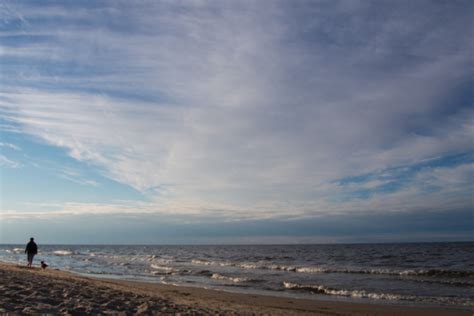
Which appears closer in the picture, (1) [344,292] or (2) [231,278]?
(1) [344,292]

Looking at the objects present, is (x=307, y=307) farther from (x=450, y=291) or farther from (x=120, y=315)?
(x=450, y=291)

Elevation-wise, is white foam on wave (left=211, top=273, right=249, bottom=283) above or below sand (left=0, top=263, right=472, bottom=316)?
below

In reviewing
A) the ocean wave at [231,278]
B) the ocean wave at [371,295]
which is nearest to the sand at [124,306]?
the ocean wave at [371,295]

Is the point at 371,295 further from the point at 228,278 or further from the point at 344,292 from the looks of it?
the point at 228,278

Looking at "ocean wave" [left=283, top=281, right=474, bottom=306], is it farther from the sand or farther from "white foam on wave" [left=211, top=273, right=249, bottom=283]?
"white foam on wave" [left=211, top=273, right=249, bottom=283]

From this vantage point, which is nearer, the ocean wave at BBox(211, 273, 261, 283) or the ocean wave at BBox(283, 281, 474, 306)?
the ocean wave at BBox(283, 281, 474, 306)

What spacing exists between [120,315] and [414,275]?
81.3 ft

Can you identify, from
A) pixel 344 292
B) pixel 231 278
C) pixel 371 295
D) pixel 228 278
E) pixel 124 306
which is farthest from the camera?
pixel 228 278

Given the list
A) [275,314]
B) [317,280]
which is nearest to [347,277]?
[317,280]

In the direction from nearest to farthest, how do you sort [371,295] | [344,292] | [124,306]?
[124,306], [371,295], [344,292]

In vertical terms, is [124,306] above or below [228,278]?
above

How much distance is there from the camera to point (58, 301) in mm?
9648

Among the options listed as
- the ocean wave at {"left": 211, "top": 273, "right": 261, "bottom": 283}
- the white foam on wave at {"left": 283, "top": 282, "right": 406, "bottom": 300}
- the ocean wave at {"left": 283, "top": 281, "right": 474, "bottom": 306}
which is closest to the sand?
the ocean wave at {"left": 283, "top": 281, "right": 474, "bottom": 306}

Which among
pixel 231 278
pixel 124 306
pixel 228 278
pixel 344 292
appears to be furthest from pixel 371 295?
pixel 124 306
